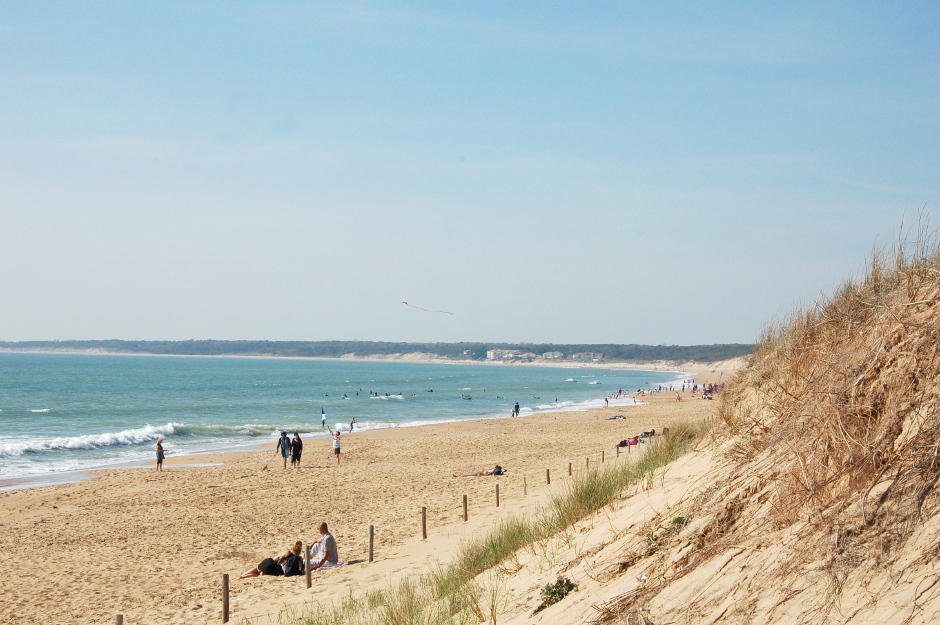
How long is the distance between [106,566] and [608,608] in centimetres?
1178

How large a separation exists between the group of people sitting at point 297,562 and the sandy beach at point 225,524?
0.31 meters

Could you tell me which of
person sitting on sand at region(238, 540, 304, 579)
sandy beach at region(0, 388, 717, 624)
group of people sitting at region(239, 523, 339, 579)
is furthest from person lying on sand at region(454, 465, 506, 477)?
person sitting on sand at region(238, 540, 304, 579)

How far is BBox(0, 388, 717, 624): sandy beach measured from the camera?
1111cm

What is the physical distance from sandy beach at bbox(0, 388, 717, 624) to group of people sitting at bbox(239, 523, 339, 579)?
313 mm

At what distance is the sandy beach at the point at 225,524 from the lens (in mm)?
11113

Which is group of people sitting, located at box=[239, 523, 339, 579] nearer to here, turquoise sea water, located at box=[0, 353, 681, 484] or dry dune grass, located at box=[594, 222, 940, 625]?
dry dune grass, located at box=[594, 222, 940, 625]

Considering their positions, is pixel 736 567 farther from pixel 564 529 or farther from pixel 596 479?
pixel 596 479

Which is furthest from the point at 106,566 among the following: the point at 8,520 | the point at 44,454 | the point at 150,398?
the point at 150,398

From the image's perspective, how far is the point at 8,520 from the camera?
57.7ft

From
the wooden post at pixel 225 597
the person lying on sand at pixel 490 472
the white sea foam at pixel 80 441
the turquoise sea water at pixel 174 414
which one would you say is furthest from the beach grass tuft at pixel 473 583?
the white sea foam at pixel 80 441

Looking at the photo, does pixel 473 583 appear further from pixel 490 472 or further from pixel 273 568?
pixel 490 472

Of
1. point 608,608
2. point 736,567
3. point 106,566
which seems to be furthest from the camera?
point 106,566

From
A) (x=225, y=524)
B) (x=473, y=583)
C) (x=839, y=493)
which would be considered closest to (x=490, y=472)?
(x=225, y=524)

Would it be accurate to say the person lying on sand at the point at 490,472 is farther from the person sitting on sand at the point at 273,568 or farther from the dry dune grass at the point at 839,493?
the dry dune grass at the point at 839,493
